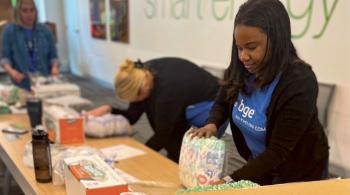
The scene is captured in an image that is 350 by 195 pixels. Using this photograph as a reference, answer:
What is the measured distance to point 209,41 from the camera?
12.6 ft

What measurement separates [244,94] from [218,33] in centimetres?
233

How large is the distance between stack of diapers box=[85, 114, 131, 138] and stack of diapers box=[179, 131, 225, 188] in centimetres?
77

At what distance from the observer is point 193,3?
401 centimetres

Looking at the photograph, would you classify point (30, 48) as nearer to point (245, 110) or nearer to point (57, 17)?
point (245, 110)

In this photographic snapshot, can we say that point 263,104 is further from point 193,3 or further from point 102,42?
point 102,42

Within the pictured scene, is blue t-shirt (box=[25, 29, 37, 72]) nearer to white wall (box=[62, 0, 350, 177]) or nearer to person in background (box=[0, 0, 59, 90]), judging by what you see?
person in background (box=[0, 0, 59, 90])

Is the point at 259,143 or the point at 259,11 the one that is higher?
the point at 259,11

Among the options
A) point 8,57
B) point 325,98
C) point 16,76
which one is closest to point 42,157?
point 325,98

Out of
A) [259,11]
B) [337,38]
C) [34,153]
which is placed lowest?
[34,153]

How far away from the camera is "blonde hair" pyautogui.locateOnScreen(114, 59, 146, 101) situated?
2.07 metres

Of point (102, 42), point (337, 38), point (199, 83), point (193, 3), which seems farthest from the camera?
point (102, 42)

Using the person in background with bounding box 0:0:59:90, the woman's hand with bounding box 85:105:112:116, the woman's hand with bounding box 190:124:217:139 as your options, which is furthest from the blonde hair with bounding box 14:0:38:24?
the woman's hand with bounding box 190:124:217:139

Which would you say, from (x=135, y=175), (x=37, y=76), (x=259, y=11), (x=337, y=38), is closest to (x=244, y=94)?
(x=259, y=11)

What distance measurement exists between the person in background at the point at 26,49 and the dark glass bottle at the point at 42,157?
1800 millimetres
